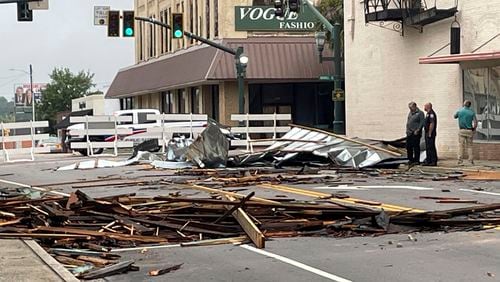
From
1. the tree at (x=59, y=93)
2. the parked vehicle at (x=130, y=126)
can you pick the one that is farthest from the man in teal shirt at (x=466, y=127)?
the tree at (x=59, y=93)

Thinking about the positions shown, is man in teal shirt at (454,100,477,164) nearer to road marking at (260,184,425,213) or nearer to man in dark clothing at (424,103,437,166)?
man in dark clothing at (424,103,437,166)

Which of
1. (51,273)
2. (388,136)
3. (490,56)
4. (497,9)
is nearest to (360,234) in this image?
(51,273)

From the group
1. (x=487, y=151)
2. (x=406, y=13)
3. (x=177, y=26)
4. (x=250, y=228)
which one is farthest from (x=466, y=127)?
(x=250, y=228)

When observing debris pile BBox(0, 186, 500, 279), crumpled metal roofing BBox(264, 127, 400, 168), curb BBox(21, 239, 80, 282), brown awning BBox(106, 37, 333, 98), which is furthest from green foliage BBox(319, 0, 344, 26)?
Answer: curb BBox(21, 239, 80, 282)

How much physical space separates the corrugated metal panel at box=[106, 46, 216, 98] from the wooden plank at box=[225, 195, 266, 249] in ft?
104

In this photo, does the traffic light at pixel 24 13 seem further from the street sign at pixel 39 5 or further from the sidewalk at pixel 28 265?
the sidewalk at pixel 28 265

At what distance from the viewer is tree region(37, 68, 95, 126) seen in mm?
112875

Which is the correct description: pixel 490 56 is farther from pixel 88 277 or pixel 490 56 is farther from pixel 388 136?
pixel 88 277

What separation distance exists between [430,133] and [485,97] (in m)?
3.80

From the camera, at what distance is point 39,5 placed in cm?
2709

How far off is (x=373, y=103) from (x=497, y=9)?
848cm

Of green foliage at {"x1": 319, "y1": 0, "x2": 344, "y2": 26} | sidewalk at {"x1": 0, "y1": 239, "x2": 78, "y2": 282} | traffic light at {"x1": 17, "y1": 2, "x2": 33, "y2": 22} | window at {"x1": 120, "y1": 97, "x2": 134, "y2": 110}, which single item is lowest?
sidewalk at {"x1": 0, "y1": 239, "x2": 78, "y2": 282}

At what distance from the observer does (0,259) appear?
9.46 metres

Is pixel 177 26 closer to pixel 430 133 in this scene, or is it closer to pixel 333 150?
pixel 333 150
